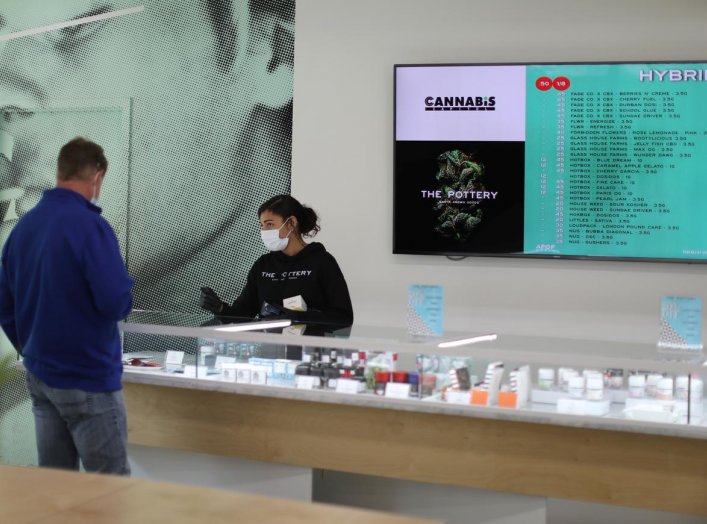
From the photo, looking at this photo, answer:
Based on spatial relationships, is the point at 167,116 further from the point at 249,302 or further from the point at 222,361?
the point at 222,361

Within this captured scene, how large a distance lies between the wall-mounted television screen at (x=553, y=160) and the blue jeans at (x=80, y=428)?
7.68ft

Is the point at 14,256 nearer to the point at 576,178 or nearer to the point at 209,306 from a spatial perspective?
the point at 209,306

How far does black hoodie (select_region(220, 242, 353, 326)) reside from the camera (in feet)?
15.2

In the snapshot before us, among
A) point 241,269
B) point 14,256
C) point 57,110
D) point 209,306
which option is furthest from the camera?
point 57,110

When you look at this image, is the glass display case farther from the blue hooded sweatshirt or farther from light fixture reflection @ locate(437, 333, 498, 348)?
the blue hooded sweatshirt

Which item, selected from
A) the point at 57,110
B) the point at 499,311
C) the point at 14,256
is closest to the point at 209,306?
the point at 14,256

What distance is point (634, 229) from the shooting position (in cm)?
498

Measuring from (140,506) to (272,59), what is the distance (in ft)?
13.7

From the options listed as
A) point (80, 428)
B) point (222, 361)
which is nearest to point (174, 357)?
point (222, 361)

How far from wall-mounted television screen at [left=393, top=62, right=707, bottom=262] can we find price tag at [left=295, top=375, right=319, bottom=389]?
5.54 ft

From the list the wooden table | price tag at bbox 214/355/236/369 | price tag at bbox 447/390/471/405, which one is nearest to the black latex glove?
price tag at bbox 214/355/236/369

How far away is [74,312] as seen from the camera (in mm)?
3373

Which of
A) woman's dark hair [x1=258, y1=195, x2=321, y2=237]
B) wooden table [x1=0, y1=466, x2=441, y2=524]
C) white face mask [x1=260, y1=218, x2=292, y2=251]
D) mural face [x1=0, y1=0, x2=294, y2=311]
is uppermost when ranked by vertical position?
mural face [x1=0, y1=0, x2=294, y2=311]

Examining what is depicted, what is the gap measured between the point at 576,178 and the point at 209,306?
199 cm
